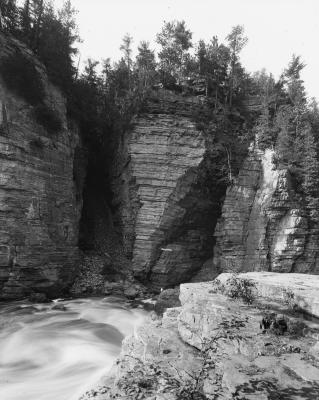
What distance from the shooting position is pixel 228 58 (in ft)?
113

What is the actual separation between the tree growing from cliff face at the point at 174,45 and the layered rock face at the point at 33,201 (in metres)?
16.0

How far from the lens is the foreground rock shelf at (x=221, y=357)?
5.11m

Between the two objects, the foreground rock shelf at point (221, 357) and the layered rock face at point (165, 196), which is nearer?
the foreground rock shelf at point (221, 357)

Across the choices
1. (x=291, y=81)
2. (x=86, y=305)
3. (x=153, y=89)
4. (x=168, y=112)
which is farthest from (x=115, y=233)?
(x=291, y=81)

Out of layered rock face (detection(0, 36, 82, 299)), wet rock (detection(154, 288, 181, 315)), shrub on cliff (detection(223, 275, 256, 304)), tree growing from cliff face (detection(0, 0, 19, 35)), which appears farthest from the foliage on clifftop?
shrub on cliff (detection(223, 275, 256, 304))

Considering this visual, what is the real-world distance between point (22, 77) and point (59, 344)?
17733mm

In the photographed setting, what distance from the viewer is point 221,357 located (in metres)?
6.08

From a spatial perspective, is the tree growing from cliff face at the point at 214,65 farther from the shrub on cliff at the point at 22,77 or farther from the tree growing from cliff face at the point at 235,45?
the shrub on cliff at the point at 22,77

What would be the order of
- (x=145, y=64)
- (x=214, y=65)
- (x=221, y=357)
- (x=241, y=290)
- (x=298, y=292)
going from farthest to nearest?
(x=145, y=64) < (x=214, y=65) < (x=241, y=290) < (x=298, y=292) < (x=221, y=357)

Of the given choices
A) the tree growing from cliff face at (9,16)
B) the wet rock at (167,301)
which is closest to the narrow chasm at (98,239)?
the wet rock at (167,301)

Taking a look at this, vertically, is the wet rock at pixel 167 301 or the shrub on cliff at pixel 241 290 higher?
the shrub on cliff at pixel 241 290

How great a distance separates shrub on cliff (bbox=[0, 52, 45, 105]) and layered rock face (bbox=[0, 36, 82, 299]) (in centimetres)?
43

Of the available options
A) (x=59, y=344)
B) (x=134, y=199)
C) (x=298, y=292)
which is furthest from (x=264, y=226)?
(x=59, y=344)

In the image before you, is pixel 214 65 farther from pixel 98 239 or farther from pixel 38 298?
pixel 38 298
